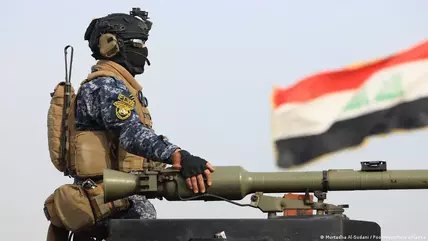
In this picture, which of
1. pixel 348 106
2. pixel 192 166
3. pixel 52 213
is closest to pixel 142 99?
pixel 52 213

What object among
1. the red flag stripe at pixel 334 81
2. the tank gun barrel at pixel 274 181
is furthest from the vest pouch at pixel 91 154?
the red flag stripe at pixel 334 81

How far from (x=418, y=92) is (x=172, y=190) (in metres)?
1.84

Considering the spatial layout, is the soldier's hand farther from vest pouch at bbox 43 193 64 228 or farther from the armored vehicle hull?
vest pouch at bbox 43 193 64 228

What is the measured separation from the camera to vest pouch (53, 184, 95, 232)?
328 inches

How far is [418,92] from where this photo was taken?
7.64m

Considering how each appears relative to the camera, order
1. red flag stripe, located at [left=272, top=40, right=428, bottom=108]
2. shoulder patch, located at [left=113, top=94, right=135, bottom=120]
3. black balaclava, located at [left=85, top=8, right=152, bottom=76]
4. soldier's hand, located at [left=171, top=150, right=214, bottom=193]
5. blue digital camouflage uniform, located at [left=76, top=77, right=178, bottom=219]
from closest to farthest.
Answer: soldier's hand, located at [left=171, top=150, right=214, bottom=193], red flag stripe, located at [left=272, top=40, right=428, bottom=108], blue digital camouflage uniform, located at [left=76, top=77, right=178, bottom=219], shoulder patch, located at [left=113, top=94, right=135, bottom=120], black balaclava, located at [left=85, top=8, right=152, bottom=76]

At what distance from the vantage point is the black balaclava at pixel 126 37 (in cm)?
911

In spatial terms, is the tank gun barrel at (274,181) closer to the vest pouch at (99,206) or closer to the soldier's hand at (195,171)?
the soldier's hand at (195,171)

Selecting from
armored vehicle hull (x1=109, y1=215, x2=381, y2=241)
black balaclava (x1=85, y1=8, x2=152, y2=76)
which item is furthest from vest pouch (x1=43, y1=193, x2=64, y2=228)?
armored vehicle hull (x1=109, y1=215, x2=381, y2=241)

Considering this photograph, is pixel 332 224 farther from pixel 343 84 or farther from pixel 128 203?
pixel 128 203

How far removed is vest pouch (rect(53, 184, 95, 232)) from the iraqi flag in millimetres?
1652

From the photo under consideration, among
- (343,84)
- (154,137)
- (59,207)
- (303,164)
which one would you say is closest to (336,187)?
(303,164)

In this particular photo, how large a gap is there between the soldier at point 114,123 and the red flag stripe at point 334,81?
0.88 metres

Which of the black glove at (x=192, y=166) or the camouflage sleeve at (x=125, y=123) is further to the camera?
the camouflage sleeve at (x=125, y=123)
